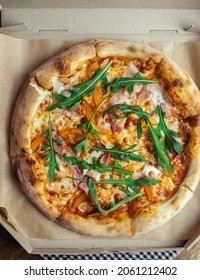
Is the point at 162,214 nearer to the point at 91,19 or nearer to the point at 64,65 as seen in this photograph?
the point at 64,65

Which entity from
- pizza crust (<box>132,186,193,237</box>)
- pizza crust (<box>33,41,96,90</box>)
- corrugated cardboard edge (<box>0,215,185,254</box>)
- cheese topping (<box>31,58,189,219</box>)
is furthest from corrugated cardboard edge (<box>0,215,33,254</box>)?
pizza crust (<box>33,41,96,90</box>)

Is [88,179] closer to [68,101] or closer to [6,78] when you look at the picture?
[68,101]

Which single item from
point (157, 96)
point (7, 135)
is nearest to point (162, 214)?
point (157, 96)

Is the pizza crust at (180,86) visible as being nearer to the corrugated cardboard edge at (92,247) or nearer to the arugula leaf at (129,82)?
the arugula leaf at (129,82)

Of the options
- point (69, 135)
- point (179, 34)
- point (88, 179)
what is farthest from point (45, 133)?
point (179, 34)

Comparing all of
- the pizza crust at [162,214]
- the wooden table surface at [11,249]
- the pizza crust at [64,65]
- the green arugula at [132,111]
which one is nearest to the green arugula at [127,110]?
the green arugula at [132,111]
